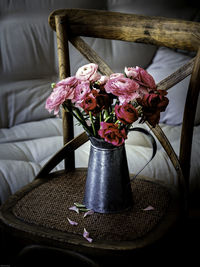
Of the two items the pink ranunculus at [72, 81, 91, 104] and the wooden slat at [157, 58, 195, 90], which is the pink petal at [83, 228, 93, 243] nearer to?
the pink ranunculus at [72, 81, 91, 104]

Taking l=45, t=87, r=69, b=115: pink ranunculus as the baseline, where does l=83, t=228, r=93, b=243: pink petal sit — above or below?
below

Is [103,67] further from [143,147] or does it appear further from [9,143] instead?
[9,143]

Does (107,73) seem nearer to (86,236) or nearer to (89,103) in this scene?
(89,103)

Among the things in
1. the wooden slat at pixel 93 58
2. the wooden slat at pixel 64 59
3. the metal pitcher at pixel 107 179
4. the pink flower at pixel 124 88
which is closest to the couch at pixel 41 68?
the wooden slat at pixel 64 59

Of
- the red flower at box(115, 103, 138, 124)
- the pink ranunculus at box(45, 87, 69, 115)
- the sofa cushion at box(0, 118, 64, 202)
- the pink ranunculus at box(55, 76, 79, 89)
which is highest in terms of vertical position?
the pink ranunculus at box(55, 76, 79, 89)

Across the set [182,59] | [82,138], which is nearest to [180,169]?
[82,138]

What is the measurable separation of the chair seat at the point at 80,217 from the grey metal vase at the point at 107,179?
29 mm

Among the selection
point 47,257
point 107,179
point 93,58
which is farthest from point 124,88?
point 47,257

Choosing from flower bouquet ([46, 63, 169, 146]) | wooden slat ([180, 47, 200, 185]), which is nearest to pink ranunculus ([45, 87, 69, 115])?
flower bouquet ([46, 63, 169, 146])

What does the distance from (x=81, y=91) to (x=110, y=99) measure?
6cm

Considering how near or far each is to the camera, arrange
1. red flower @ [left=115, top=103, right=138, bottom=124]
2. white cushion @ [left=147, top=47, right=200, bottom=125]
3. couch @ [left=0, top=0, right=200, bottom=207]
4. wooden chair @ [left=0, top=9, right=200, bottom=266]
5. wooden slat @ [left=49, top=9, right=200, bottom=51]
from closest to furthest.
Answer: red flower @ [left=115, top=103, right=138, bottom=124] < wooden chair @ [left=0, top=9, right=200, bottom=266] < wooden slat @ [left=49, top=9, right=200, bottom=51] < couch @ [left=0, top=0, right=200, bottom=207] < white cushion @ [left=147, top=47, right=200, bottom=125]

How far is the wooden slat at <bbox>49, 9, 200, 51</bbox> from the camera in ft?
3.25

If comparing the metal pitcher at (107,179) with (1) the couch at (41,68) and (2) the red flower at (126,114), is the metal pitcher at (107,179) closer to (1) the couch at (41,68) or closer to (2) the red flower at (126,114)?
(2) the red flower at (126,114)

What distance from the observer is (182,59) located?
75.0 inches
